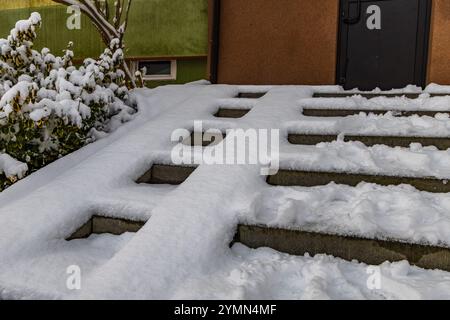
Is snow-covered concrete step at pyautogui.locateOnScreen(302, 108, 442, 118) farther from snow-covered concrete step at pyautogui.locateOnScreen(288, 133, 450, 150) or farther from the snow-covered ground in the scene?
snow-covered concrete step at pyautogui.locateOnScreen(288, 133, 450, 150)

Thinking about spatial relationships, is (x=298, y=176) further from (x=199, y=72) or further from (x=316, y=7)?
(x=199, y=72)

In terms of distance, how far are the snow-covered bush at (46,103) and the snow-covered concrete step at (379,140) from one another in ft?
4.79

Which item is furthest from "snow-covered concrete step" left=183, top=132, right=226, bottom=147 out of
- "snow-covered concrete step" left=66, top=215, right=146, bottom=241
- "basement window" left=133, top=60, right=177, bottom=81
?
"basement window" left=133, top=60, right=177, bottom=81

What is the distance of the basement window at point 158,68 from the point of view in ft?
21.9

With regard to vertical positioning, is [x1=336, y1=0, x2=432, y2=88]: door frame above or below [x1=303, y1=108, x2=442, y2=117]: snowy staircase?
above

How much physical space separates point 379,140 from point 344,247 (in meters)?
1.17

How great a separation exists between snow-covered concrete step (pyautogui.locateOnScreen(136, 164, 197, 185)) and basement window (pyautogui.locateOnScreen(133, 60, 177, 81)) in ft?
13.7

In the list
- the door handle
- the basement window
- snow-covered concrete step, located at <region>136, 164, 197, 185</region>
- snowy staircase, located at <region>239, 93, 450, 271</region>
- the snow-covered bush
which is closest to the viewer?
snowy staircase, located at <region>239, 93, 450, 271</region>

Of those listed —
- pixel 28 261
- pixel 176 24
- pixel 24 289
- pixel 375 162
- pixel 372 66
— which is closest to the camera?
pixel 24 289

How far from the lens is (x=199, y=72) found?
6.43 meters

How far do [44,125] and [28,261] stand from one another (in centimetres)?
112

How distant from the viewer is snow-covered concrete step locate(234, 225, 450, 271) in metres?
1.68

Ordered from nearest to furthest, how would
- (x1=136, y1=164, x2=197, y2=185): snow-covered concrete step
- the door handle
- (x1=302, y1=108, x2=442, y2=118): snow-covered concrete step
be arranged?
(x1=136, y1=164, x2=197, y2=185): snow-covered concrete step < (x1=302, y1=108, x2=442, y2=118): snow-covered concrete step < the door handle

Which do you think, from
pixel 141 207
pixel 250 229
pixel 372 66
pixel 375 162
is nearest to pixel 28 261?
pixel 141 207
